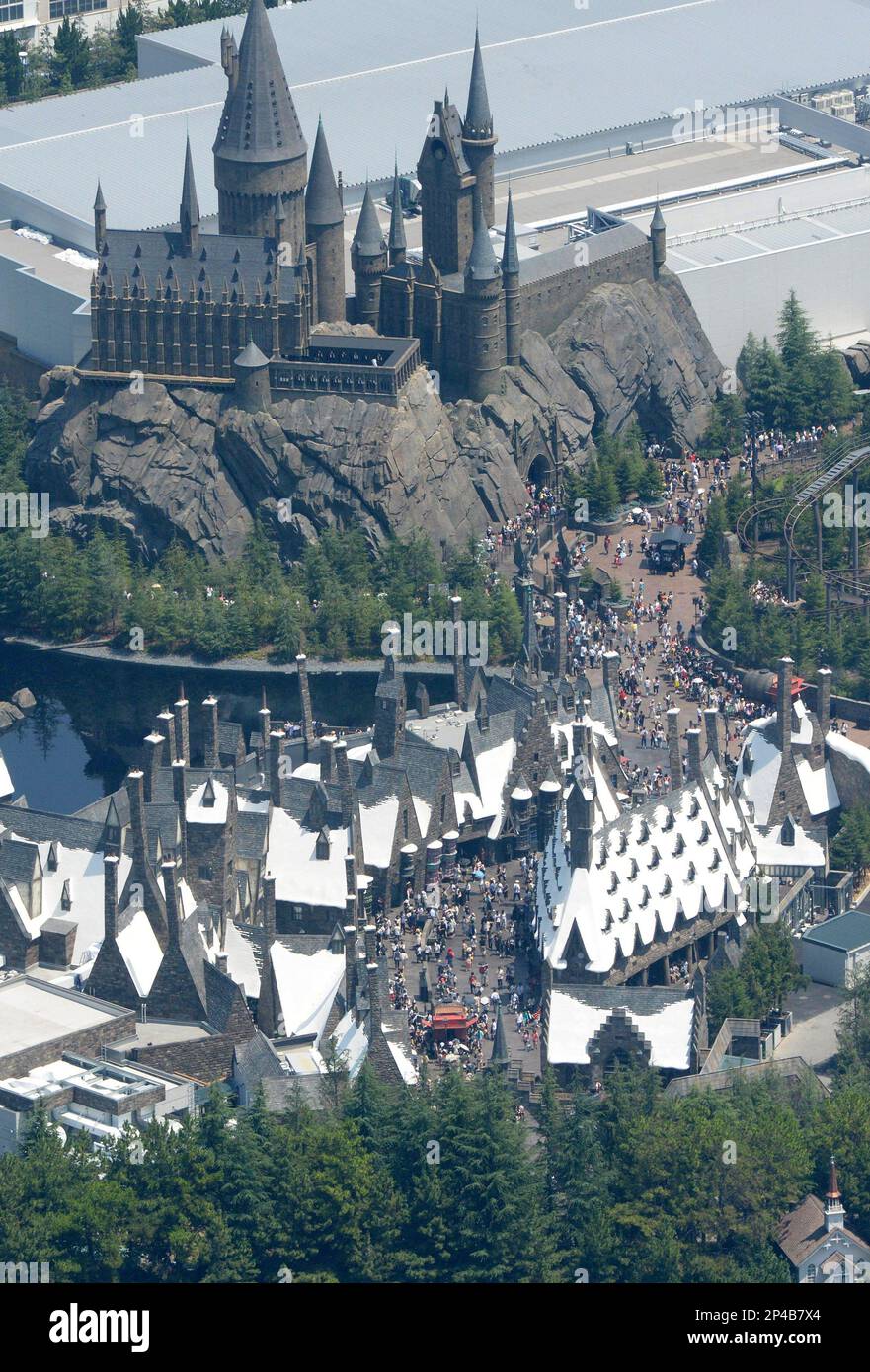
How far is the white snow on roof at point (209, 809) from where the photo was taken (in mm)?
150250

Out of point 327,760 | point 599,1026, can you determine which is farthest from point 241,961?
point 327,760

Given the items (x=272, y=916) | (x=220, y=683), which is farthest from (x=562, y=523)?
(x=272, y=916)

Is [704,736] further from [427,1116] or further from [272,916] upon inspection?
[427,1116]

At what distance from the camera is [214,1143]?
13050 cm

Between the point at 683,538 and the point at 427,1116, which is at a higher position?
the point at 683,538

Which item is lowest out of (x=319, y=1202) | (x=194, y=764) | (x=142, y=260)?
(x=319, y=1202)

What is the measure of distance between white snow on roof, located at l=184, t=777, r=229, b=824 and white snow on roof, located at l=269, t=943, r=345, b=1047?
9.05 meters

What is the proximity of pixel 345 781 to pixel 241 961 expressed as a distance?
1313 cm

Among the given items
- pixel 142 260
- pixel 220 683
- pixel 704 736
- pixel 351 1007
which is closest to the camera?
pixel 351 1007

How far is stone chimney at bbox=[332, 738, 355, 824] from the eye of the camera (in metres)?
154

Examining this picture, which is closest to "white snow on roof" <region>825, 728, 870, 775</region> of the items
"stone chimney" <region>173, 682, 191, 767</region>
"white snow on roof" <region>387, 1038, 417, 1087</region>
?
"stone chimney" <region>173, 682, 191, 767</region>

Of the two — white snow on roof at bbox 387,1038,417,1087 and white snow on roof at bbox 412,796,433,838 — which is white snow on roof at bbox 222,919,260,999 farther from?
white snow on roof at bbox 412,796,433,838

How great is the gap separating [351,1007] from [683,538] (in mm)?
59902

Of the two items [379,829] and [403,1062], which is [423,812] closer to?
[379,829]
